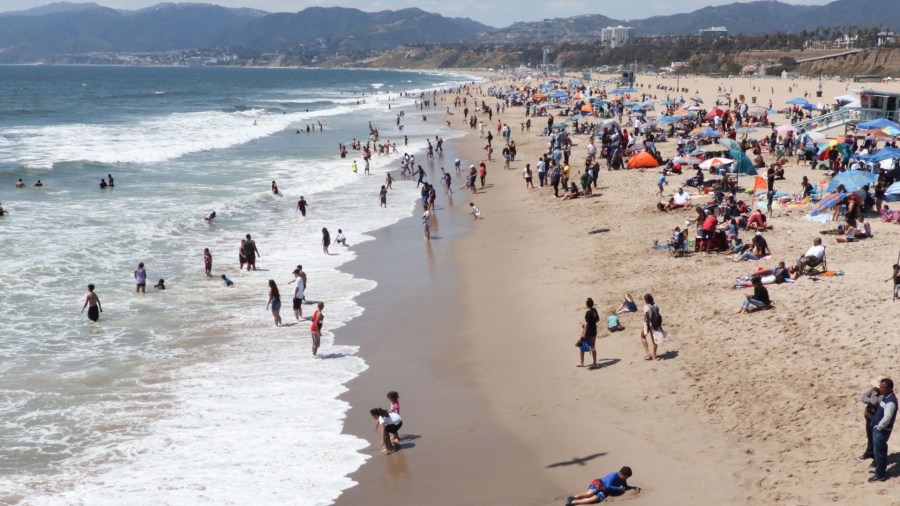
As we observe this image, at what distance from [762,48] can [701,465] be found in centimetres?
14202

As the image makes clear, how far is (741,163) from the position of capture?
76.5 ft

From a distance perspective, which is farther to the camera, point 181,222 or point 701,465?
point 181,222

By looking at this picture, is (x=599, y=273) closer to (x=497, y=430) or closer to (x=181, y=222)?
(x=497, y=430)

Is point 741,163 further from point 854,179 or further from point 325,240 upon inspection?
point 325,240

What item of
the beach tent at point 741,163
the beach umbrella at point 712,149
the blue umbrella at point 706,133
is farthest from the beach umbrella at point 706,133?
the beach tent at point 741,163

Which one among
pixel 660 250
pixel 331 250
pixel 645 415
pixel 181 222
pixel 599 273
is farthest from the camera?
pixel 181 222

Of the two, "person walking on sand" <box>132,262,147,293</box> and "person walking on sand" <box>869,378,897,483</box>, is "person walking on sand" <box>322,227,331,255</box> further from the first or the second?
"person walking on sand" <box>869,378,897,483</box>

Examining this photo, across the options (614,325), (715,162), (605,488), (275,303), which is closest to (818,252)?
(614,325)

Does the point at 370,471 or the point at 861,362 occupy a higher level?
the point at 861,362

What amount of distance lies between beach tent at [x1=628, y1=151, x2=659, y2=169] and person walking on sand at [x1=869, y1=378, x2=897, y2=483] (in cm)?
2176

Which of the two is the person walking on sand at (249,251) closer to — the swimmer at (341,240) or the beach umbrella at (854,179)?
the swimmer at (341,240)

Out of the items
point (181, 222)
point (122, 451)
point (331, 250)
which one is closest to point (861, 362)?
point (122, 451)

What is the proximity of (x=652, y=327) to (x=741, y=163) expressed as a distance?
14.0m

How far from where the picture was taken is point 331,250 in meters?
20.6
